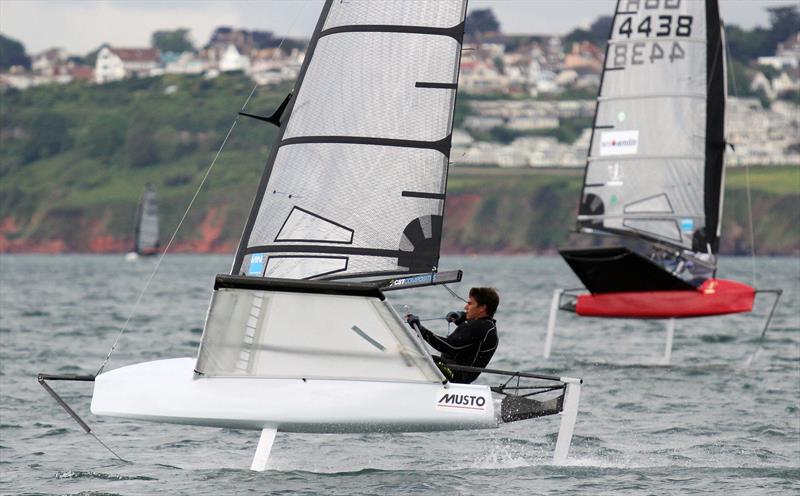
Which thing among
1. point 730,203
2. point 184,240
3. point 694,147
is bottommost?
point 184,240

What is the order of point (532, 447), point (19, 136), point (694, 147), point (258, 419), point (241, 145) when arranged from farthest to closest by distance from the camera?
point (19, 136) → point (241, 145) → point (694, 147) → point (532, 447) → point (258, 419)

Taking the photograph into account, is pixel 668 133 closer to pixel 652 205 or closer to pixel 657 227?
pixel 652 205

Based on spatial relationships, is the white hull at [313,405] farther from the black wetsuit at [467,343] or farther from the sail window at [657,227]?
the sail window at [657,227]

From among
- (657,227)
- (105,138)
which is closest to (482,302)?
(657,227)

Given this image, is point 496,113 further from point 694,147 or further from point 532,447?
point 532,447

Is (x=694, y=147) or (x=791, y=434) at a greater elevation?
(x=694, y=147)

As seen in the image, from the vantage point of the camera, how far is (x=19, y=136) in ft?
479

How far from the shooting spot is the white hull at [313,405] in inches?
418

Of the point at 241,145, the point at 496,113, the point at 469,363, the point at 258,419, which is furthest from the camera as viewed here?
the point at 496,113

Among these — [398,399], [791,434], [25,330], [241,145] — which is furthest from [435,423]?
[241,145]

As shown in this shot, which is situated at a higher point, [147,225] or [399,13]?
[399,13]

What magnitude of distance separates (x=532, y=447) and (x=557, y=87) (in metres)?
170

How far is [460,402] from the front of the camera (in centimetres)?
1071

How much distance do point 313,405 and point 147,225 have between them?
83.8 metres
